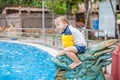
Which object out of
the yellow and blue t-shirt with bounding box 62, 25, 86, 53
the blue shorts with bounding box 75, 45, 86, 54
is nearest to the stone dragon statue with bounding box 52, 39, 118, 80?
the blue shorts with bounding box 75, 45, 86, 54

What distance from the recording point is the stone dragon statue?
5762 millimetres

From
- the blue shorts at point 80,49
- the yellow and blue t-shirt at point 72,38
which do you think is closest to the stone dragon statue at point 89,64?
the blue shorts at point 80,49

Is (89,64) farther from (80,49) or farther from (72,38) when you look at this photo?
(72,38)

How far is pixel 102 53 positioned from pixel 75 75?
0.60 m

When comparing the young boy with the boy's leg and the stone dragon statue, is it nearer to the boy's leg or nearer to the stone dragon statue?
the boy's leg

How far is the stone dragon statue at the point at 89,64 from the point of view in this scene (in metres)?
5.76

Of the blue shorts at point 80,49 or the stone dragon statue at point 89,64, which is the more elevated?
the blue shorts at point 80,49

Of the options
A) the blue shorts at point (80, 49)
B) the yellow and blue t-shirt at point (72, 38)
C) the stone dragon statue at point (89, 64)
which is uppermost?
the yellow and blue t-shirt at point (72, 38)

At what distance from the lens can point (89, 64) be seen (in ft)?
19.0

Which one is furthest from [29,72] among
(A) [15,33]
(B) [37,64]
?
(A) [15,33]

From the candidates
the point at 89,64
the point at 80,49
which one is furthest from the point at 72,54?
the point at 89,64

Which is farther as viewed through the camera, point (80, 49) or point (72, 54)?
point (80, 49)

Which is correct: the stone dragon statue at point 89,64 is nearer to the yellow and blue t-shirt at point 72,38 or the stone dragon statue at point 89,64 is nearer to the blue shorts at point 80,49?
the blue shorts at point 80,49

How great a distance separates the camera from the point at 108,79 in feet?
20.3
